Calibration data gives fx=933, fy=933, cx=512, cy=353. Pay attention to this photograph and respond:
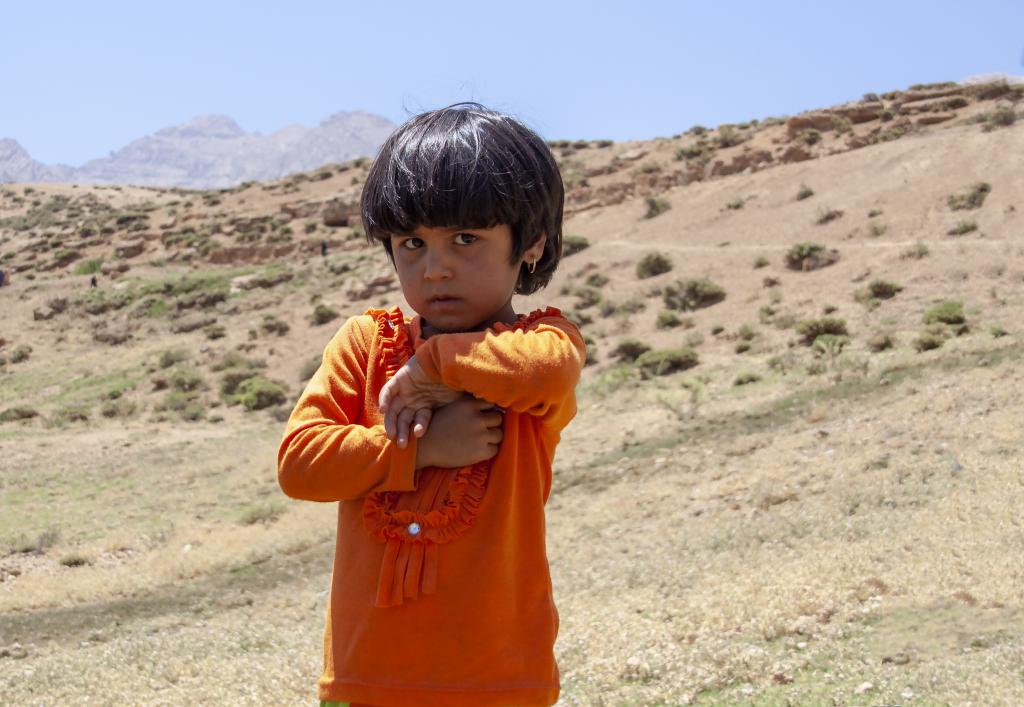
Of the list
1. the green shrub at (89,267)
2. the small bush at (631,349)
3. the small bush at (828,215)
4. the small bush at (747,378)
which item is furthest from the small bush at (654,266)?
the green shrub at (89,267)

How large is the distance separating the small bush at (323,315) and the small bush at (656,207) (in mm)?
11102

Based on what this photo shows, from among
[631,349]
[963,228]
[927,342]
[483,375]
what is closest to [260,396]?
[631,349]

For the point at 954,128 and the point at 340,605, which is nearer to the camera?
the point at 340,605

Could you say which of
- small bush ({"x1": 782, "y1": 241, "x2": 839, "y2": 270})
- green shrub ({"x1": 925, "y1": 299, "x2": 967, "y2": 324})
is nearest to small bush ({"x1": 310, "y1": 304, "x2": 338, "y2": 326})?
small bush ({"x1": 782, "y1": 241, "x2": 839, "y2": 270})

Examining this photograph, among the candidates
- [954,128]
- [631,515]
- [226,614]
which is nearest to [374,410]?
[226,614]

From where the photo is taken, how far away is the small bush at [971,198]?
22.2 metres

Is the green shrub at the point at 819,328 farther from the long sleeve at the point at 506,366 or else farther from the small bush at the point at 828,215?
the long sleeve at the point at 506,366

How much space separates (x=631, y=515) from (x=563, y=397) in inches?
293

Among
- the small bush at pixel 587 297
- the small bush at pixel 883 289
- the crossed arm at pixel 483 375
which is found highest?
the crossed arm at pixel 483 375

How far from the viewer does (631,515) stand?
8.97m

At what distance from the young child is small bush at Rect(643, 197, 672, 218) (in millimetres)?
29983

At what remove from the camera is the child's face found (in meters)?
1.81

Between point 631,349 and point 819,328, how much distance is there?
3783mm

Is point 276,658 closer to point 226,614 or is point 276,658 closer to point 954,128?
point 226,614
